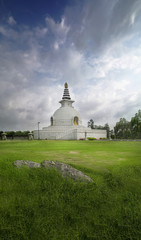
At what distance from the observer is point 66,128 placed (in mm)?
40000

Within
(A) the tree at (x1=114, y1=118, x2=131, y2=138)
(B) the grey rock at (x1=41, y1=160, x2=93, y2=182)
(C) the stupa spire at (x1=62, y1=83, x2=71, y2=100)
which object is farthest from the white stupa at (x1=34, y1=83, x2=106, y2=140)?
(B) the grey rock at (x1=41, y1=160, x2=93, y2=182)

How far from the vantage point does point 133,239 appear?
2.59 meters

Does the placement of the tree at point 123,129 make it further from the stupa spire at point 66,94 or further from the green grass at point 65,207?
the green grass at point 65,207

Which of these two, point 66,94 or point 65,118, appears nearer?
point 65,118

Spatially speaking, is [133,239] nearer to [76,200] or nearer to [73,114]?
[76,200]

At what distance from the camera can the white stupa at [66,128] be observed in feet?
127

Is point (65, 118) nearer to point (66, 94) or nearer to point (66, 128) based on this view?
point (66, 128)

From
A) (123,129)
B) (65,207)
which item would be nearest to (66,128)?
(123,129)

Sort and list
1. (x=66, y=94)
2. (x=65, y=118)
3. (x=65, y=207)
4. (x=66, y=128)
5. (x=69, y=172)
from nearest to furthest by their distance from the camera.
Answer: (x=65, y=207) < (x=69, y=172) < (x=66, y=128) < (x=65, y=118) < (x=66, y=94)

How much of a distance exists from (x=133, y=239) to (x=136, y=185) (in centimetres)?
204

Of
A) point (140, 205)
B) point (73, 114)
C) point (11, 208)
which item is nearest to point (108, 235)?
point (140, 205)

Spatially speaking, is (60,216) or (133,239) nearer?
(133,239)

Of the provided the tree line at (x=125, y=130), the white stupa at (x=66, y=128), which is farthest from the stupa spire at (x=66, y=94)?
the tree line at (x=125, y=130)

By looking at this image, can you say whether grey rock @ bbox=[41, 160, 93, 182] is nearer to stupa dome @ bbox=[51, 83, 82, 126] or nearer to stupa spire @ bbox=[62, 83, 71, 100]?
stupa dome @ bbox=[51, 83, 82, 126]
